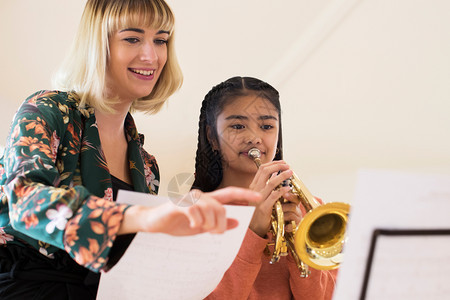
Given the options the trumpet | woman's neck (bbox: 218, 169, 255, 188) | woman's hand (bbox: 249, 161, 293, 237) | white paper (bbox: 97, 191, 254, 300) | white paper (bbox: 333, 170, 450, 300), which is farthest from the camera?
woman's neck (bbox: 218, 169, 255, 188)

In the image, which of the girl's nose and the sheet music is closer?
the sheet music

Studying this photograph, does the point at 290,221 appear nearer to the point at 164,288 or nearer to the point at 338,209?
the point at 338,209

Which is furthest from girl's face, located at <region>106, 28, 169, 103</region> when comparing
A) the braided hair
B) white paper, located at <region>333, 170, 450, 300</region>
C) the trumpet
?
white paper, located at <region>333, 170, 450, 300</region>

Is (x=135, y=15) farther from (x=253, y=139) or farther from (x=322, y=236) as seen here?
(x=322, y=236)

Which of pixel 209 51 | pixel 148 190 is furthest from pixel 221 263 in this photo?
pixel 209 51

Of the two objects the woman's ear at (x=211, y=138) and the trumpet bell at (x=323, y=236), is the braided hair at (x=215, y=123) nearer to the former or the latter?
the woman's ear at (x=211, y=138)

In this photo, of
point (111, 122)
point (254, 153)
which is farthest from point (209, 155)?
point (111, 122)

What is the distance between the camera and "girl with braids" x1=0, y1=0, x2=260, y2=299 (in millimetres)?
592

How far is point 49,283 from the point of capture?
0.90 m

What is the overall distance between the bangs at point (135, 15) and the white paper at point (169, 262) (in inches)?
24.1

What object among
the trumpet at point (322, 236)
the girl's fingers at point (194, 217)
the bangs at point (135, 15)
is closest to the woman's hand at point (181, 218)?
the girl's fingers at point (194, 217)

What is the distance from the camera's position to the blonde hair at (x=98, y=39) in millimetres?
1116

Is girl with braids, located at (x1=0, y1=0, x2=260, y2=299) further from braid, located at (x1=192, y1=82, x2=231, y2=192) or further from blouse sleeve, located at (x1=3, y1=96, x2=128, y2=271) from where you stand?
braid, located at (x1=192, y1=82, x2=231, y2=192)

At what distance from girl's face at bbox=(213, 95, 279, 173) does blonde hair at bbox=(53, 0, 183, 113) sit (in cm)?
28
